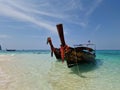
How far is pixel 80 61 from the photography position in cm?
1453

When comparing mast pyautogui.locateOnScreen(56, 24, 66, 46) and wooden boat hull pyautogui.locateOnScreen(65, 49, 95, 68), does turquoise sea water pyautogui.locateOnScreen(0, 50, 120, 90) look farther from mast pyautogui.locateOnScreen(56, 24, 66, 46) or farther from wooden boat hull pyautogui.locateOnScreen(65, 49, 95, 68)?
mast pyautogui.locateOnScreen(56, 24, 66, 46)

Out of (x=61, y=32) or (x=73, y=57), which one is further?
(x=73, y=57)

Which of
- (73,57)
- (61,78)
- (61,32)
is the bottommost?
(61,78)

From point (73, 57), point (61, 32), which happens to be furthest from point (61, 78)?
point (61, 32)

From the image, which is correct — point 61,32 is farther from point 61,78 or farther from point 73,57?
point 61,78

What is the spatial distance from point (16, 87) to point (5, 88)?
50 centimetres

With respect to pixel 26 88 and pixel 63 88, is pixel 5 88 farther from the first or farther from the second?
pixel 63 88

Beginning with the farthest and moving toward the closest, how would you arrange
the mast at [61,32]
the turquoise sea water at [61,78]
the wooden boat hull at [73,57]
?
the wooden boat hull at [73,57], the mast at [61,32], the turquoise sea water at [61,78]

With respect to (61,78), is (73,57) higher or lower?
higher

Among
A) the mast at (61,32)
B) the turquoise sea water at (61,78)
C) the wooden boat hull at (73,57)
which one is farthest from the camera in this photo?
the wooden boat hull at (73,57)

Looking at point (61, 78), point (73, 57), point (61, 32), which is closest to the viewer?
point (61, 78)

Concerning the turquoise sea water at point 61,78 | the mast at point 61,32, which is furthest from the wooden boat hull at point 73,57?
the mast at point 61,32

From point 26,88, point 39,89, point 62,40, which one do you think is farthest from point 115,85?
point 62,40

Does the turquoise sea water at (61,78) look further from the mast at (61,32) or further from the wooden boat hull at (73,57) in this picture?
the mast at (61,32)
